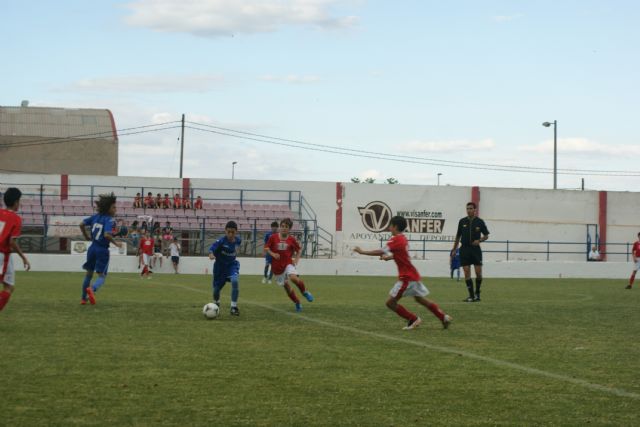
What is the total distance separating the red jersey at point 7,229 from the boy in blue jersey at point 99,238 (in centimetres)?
422

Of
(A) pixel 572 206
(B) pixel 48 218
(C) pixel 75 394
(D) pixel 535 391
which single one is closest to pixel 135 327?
(C) pixel 75 394

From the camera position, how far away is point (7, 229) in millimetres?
11617

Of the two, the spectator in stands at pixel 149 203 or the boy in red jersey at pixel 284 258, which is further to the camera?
the spectator in stands at pixel 149 203

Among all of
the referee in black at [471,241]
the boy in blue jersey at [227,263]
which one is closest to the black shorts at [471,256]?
the referee in black at [471,241]

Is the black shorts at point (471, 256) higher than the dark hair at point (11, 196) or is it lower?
lower

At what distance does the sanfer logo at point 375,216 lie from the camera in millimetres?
48125

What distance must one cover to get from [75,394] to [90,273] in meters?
9.64

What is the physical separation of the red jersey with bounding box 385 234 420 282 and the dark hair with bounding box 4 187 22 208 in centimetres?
499

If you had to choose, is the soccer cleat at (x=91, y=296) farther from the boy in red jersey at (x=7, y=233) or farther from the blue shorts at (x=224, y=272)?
the boy in red jersey at (x=7, y=233)

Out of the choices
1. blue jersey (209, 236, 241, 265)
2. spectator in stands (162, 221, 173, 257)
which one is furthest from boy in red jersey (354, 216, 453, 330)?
spectator in stands (162, 221, 173, 257)

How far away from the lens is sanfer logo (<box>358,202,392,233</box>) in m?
48.1

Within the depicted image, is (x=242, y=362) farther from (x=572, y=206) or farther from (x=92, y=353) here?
(x=572, y=206)

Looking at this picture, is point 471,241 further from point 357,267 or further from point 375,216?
point 375,216

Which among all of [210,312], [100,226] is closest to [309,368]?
[210,312]
